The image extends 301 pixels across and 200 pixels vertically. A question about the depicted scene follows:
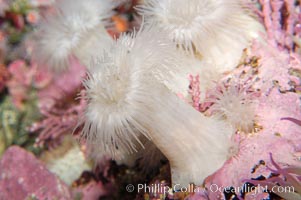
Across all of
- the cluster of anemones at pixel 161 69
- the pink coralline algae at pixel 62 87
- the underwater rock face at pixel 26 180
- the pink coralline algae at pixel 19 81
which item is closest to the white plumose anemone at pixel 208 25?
the cluster of anemones at pixel 161 69

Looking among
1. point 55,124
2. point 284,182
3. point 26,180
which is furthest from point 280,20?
point 26,180

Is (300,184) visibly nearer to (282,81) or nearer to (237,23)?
(282,81)

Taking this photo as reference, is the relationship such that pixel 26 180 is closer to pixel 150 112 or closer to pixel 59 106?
pixel 59 106

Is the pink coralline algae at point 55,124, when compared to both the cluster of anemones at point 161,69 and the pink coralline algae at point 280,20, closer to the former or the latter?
the cluster of anemones at point 161,69

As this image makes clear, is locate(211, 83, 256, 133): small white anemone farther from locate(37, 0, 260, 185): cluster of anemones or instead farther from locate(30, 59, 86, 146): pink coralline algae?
locate(30, 59, 86, 146): pink coralline algae

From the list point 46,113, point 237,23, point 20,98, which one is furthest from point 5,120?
point 237,23
